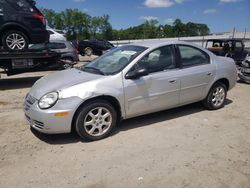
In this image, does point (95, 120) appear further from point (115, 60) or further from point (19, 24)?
point (19, 24)

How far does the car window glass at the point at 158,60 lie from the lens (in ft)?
16.1

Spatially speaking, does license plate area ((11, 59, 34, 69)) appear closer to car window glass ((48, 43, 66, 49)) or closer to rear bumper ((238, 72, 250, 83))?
car window glass ((48, 43, 66, 49))

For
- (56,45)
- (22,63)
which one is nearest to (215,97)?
(22,63)

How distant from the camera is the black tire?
5.95 metres

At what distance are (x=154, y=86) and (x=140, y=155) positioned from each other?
141cm

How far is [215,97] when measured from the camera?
607cm

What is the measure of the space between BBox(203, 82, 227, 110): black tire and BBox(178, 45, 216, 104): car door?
0.20 metres

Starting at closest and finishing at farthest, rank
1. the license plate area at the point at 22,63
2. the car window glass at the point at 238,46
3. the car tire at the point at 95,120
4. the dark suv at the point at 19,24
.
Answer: the car tire at the point at 95,120
the dark suv at the point at 19,24
the license plate area at the point at 22,63
the car window glass at the point at 238,46

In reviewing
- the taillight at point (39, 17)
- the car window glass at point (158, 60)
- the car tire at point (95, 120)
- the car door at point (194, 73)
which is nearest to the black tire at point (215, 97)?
the car door at point (194, 73)

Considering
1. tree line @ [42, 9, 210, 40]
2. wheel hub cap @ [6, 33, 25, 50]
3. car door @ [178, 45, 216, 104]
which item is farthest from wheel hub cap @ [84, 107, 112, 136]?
tree line @ [42, 9, 210, 40]

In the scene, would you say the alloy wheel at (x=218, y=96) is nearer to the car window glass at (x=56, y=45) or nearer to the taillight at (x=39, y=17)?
the taillight at (x=39, y=17)

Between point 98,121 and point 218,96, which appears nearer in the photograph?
point 98,121

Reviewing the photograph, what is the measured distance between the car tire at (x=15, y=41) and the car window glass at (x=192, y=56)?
17.7 feet

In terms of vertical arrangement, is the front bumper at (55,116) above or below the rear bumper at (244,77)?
above
